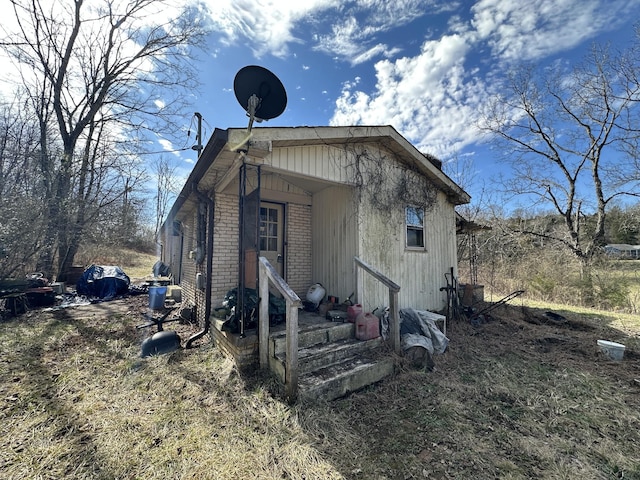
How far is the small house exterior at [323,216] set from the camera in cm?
412

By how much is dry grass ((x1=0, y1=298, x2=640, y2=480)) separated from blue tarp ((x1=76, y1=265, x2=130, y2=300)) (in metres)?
4.94

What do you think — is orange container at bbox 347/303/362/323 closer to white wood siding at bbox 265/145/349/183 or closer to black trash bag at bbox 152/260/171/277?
white wood siding at bbox 265/145/349/183

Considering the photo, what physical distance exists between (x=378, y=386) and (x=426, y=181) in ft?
15.7

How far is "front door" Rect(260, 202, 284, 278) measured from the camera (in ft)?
18.0

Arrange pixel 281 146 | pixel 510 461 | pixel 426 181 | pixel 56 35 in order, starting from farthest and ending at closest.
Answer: pixel 56 35, pixel 426 181, pixel 281 146, pixel 510 461

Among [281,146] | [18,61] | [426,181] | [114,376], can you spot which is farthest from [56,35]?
[426,181]

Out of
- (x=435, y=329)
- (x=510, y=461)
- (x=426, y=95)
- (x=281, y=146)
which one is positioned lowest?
(x=510, y=461)

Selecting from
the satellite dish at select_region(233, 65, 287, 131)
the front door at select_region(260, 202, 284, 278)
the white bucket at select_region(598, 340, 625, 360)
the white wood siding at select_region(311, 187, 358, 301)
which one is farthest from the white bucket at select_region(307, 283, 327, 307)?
the white bucket at select_region(598, 340, 625, 360)

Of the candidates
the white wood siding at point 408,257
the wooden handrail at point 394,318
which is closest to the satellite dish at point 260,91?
the white wood siding at point 408,257

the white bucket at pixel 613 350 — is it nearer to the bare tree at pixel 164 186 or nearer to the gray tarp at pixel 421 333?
the gray tarp at pixel 421 333

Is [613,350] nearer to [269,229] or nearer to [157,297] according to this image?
[269,229]

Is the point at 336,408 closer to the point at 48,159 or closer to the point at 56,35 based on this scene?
the point at 48,159

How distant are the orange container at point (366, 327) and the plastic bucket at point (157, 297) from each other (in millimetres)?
5718

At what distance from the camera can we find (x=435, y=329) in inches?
184
